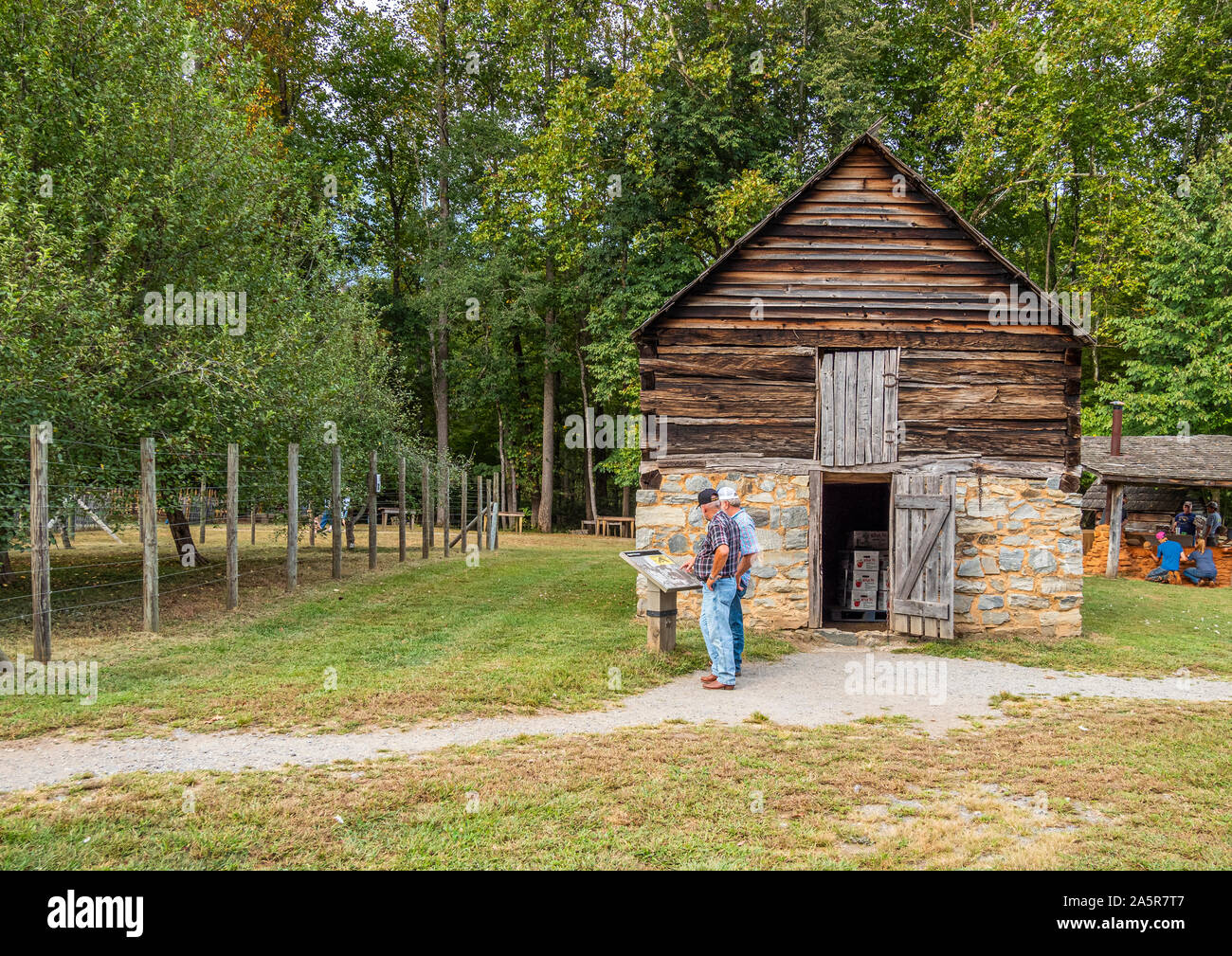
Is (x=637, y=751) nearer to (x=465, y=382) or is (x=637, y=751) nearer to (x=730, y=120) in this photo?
(x=730, y=120)

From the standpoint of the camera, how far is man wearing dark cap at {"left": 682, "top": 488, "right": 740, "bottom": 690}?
817cm

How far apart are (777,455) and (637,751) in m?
6.46

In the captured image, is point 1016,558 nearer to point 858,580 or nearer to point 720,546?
point 858,580

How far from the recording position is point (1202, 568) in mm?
19672

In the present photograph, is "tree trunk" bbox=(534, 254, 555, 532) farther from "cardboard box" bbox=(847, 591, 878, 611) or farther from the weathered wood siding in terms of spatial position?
the weathered wood siding

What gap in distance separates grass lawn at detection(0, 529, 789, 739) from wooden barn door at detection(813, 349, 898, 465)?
2928mm

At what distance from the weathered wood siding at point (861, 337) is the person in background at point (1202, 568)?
11.9m

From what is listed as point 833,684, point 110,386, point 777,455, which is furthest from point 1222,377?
point 110,386

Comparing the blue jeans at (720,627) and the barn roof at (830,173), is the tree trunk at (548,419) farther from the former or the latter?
the blue jeans at (720,627)

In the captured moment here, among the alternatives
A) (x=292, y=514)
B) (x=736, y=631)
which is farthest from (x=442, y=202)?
(x=736, y=631)

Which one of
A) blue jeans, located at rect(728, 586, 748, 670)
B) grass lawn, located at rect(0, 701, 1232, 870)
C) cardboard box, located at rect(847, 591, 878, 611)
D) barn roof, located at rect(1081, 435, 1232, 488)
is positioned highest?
barn roof, located at rect(1081, 435, 1232, 488)

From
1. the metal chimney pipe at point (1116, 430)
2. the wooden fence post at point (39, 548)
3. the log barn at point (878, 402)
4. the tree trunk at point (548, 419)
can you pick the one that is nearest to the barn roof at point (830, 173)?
the log barn at point (878, 402)

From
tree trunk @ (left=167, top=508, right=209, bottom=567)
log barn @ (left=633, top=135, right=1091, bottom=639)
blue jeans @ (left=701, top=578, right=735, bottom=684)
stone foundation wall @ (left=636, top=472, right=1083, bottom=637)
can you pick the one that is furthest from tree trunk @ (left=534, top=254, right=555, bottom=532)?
blue jeans @ (left=701, top=578, right=735, bottom=684)

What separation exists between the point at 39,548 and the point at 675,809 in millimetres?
6984
